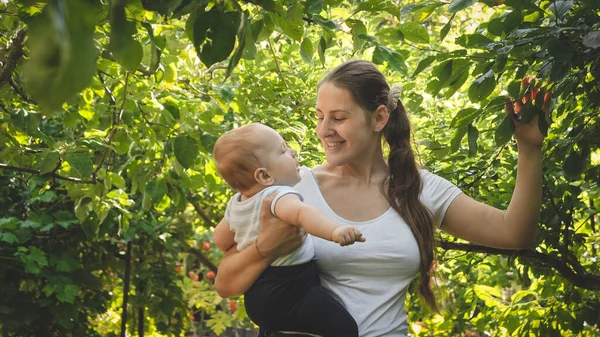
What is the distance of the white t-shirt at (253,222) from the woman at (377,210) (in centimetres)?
3

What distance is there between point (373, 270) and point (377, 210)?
0.20 metres

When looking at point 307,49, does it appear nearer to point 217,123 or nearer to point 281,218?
point 281,218

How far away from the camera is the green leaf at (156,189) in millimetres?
3453

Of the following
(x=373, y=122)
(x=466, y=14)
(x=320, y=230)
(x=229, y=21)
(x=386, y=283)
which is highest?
(x=466, y=14)

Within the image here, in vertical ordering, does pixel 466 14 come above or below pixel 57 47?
above

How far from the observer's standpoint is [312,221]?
1932 millimetres

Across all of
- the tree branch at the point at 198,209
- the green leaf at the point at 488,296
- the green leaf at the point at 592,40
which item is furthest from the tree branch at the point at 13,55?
the tree branch at the point at 198,209

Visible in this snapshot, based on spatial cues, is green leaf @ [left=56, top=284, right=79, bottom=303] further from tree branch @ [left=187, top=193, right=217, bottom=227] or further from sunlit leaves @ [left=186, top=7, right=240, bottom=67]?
sunlit leaves @ [left=186, top=7, right=240, bottom=67]

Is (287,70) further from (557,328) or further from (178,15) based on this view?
(178,15)

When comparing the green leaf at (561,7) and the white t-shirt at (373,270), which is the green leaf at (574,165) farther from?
the green leaf at (561,7)

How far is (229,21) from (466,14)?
6.89 m

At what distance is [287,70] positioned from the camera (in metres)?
4.39

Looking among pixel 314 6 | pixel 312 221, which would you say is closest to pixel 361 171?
pixel 312 221

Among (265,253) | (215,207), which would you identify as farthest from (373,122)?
(215,207)
